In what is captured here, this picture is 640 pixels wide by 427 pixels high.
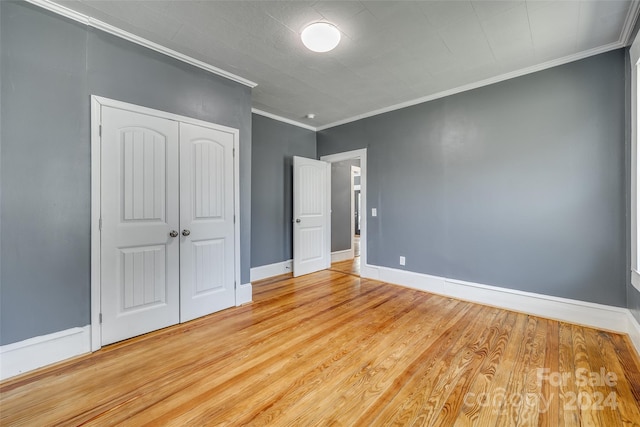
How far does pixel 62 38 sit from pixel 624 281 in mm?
5250

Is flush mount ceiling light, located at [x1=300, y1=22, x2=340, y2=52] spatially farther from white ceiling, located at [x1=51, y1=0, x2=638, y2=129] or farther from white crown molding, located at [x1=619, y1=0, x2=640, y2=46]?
white crown molding, located at [x1=619, y1=0, x2=640, y2=46]

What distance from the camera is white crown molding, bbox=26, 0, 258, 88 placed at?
198cm

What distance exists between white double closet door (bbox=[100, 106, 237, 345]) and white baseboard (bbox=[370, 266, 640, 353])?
2.60m

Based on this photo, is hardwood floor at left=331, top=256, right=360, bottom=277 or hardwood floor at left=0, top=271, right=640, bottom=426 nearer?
hardwood floor at left=0, top=271, right=640, bottom=426

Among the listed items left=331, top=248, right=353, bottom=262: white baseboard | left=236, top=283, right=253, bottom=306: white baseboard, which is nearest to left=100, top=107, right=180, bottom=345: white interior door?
left=236, top=283, right=253, bottom=306: white baseboard

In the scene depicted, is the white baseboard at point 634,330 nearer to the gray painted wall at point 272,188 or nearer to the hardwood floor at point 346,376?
the hardwood floor at point 346,376

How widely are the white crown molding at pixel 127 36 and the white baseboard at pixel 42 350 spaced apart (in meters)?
2.49

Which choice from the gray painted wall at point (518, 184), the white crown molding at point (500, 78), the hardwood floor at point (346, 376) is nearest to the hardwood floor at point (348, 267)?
the gray painted wall at point (518, 184)

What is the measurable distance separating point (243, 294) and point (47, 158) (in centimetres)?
216

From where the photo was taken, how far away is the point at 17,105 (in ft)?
6.13

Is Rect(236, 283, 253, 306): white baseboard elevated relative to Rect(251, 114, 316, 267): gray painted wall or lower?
lower

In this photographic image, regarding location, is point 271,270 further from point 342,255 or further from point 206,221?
point 342,255

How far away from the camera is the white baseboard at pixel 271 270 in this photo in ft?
13.6

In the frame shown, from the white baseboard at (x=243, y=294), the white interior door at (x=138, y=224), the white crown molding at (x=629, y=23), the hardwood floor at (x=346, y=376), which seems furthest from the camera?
the white baseboard at (x=243, y=294)
